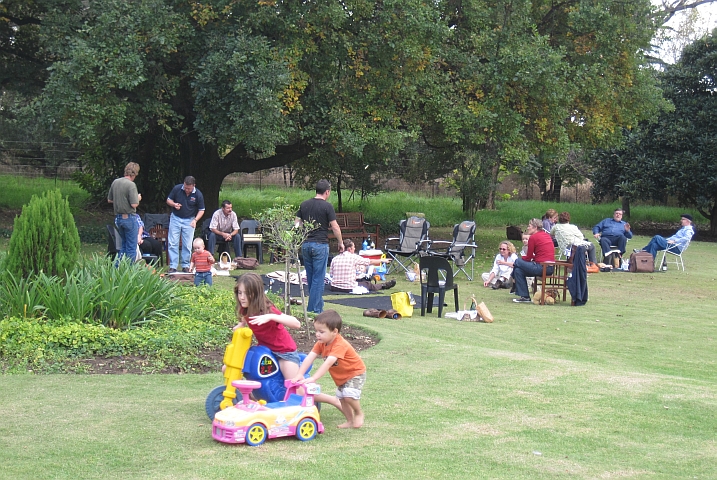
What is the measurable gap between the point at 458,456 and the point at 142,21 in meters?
13.7

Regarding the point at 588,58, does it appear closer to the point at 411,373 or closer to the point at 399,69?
Result: the point at 399,69

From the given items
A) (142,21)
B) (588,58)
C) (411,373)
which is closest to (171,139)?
(142,21)

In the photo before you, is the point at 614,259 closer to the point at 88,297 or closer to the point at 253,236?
the point at 253,236

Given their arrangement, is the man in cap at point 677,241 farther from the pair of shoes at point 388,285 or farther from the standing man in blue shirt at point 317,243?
the standing man in blue shirt at point 317,243

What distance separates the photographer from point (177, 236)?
44.7 ft

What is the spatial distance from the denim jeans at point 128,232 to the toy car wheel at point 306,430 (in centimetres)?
791

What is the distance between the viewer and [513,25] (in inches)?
747

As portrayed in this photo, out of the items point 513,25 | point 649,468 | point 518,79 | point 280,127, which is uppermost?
point 513,25

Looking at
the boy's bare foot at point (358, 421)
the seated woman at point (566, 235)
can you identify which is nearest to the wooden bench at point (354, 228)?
the seated woman at point (566, 235)

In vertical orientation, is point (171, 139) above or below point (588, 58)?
below

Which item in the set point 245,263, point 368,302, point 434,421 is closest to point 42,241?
point 434,421

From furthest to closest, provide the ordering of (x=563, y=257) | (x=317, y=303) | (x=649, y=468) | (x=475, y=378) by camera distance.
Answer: (x=563, y=257) → (x=317, y=303) → (x=475, y=378) → (x=649, y=468)

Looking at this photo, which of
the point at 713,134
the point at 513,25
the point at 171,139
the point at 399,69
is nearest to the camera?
the point at 399,69

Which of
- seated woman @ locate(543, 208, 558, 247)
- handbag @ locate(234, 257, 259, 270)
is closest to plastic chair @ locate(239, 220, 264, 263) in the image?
handbag @ locate(234, 257, 259, 270)
